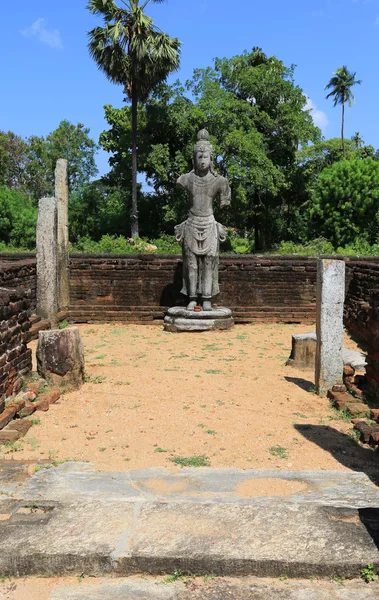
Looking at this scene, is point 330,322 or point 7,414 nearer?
point 7,414

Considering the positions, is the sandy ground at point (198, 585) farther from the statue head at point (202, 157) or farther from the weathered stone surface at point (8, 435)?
the statue head at point (202, 157)

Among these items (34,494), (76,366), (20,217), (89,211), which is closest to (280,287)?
(76,366)

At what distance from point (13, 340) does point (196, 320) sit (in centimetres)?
438

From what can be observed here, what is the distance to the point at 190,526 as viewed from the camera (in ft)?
9.25

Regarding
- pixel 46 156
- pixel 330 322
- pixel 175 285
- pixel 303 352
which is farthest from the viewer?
pixel 46 156

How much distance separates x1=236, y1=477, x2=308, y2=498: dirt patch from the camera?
133 inches

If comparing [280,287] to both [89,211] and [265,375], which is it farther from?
[89,211]

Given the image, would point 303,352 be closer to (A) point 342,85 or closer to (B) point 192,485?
(B) point 192,485

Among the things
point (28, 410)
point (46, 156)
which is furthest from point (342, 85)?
point (28, 410)

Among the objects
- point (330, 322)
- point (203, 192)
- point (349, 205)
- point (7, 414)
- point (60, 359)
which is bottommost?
point (7, 414)

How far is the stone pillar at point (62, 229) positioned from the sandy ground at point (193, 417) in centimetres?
295

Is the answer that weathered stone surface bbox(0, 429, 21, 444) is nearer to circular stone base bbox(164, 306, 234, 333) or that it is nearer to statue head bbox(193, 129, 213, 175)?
circular stone base bbox(164, 306, 234, 333)

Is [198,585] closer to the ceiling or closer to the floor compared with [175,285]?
closer to the floor

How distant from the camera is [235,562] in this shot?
8.38 feet
